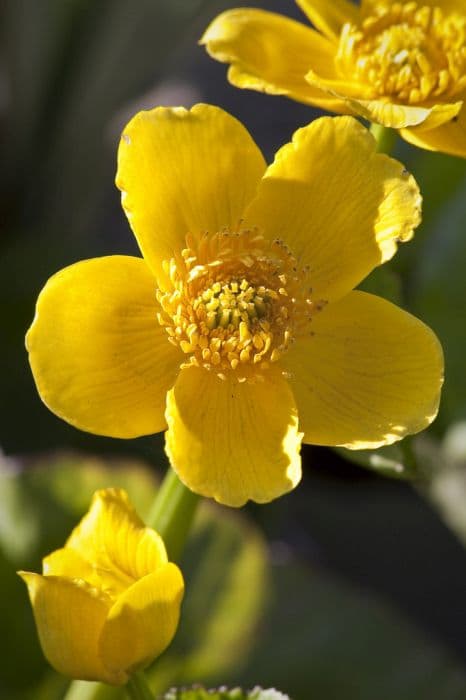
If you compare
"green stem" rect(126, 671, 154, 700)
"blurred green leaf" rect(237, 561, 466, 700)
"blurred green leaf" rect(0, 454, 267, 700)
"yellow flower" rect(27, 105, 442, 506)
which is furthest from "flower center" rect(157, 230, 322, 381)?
"blurred green leaf" rect(237, 561, 466, 700)

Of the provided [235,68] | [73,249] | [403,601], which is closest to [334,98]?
[235,68]

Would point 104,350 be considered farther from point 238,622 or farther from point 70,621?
point 238,622

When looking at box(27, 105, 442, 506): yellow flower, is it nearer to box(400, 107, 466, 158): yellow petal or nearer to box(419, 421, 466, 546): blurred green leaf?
box(400, 107, 466, 158): yellow petal

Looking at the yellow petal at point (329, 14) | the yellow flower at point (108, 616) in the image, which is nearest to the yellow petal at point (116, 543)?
the yellow flower at point (108, 616)

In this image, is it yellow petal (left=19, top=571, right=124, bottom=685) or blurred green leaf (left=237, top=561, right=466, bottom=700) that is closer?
yellow petal (left=19, top=571, right=124, bottom=685)

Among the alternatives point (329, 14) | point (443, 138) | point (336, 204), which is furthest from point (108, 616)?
point (329, 14)

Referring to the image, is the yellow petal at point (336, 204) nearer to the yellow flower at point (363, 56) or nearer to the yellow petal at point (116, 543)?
the yellow flower at point (363, 56)
